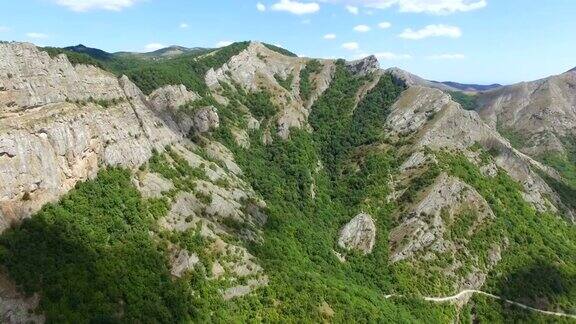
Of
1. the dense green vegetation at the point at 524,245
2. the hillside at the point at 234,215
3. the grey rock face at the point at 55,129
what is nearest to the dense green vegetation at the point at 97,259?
the hillside at the point at 234,215

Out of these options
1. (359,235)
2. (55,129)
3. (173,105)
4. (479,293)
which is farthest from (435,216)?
(55,129)

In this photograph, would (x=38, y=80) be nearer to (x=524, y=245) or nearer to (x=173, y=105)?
(x=173, y=105)

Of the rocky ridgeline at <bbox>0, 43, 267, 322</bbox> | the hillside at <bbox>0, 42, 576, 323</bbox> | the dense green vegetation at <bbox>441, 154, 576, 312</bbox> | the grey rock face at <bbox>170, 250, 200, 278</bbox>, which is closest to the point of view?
the rocky ridgeline at <bbox>0, 43, 267, 322</bbox>

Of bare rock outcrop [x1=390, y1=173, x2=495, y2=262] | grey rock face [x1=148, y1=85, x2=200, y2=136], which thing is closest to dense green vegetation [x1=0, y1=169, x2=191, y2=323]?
grey rock face [x1=148, y1=85, x2=200, y2=136]

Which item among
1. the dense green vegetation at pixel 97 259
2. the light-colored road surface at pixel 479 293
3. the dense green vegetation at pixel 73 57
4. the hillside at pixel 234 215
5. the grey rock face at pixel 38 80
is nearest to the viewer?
the dense green vegetation at pixel 97 259

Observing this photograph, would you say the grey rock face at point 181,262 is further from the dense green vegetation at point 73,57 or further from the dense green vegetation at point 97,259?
the dense green vegetation at point 73,57

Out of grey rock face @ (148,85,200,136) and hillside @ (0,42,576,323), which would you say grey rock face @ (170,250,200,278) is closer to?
hillside @ (0,42,576,323)

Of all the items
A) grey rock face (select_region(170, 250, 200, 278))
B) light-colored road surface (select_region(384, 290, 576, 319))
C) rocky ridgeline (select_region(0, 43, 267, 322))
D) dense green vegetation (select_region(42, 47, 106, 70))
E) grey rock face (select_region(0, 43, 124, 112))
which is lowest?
light-colored road surface (select_region(384, 290, 576, 319))
